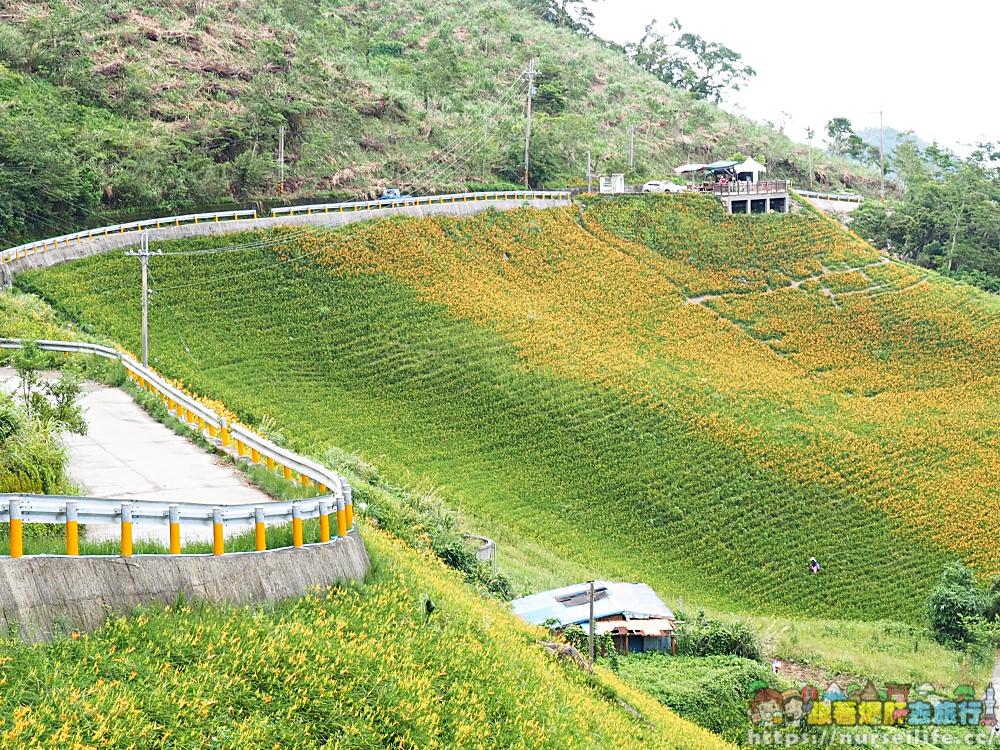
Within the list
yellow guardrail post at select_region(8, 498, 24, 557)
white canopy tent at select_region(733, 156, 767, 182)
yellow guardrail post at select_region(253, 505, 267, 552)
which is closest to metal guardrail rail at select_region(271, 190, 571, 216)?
white canopy tent at select_region(733, 156, 767, 182)

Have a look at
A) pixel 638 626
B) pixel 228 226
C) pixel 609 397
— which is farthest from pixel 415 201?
pixel 638 626

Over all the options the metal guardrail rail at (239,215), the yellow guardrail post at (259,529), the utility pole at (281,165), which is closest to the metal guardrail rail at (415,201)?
the metal guardrail rail at (239,215)

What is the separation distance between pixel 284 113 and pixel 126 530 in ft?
165

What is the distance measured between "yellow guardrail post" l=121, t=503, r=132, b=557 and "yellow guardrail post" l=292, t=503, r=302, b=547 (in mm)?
2319

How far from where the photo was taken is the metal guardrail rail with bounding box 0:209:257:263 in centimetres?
4217

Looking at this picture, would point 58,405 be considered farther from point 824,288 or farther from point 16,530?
point 824,288

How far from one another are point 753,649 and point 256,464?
13339mm

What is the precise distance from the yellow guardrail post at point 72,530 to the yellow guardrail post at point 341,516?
3.73m

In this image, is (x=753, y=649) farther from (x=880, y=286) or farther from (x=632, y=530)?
(x=880, y=286)

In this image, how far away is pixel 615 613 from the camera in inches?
→ 1016

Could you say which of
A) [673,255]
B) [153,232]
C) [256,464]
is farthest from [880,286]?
[256,464]

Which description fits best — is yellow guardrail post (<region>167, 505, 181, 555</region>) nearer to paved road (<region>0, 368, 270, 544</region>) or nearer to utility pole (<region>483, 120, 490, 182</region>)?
paved road (<region>0, 368, 270, 544</region>)

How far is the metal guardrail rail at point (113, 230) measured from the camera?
42.2m

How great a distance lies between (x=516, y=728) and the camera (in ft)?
43.6
